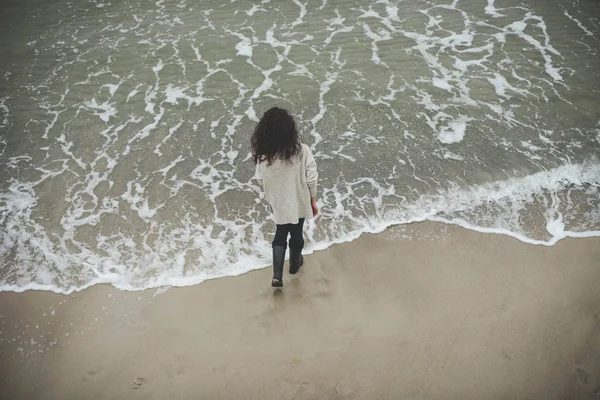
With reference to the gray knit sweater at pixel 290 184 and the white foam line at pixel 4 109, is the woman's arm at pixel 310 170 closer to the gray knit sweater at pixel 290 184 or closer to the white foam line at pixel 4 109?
the gray knit sweater at pixel 290 184

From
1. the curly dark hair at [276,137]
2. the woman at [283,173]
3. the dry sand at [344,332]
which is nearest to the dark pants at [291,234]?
the woman at [283,173]

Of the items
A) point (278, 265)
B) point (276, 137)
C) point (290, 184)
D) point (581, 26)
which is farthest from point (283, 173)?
point (581, 26)

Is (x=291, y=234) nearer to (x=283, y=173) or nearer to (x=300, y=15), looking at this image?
(x=283, y=173)

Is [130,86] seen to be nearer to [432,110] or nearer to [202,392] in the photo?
[432,110]

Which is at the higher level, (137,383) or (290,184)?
(290,184)

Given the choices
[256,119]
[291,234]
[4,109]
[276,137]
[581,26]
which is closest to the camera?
[276,137]

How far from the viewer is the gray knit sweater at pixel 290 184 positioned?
3340mm

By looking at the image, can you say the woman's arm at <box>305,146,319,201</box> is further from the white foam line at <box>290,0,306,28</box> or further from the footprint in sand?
the white foam line at <box>290,0,306,28</box>

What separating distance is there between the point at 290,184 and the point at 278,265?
34.1 inches

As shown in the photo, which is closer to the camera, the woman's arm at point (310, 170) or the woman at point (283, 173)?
the woman at point (283, 173)

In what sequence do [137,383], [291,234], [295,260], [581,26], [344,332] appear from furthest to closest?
[581,26] < [295,260] < [291,234] < [344,332] < [137,383]

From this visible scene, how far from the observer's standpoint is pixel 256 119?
6531 mm

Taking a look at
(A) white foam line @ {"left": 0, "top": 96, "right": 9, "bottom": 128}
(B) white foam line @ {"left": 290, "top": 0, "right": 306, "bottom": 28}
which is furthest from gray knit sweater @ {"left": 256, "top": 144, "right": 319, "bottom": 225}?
(B) white foam line @ {"left": 290, "top": 0, "right": 306, "bottom": 28}

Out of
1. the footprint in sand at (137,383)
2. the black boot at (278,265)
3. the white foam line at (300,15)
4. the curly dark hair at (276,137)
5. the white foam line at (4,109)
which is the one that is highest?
the curly dark hair at (276,137)
